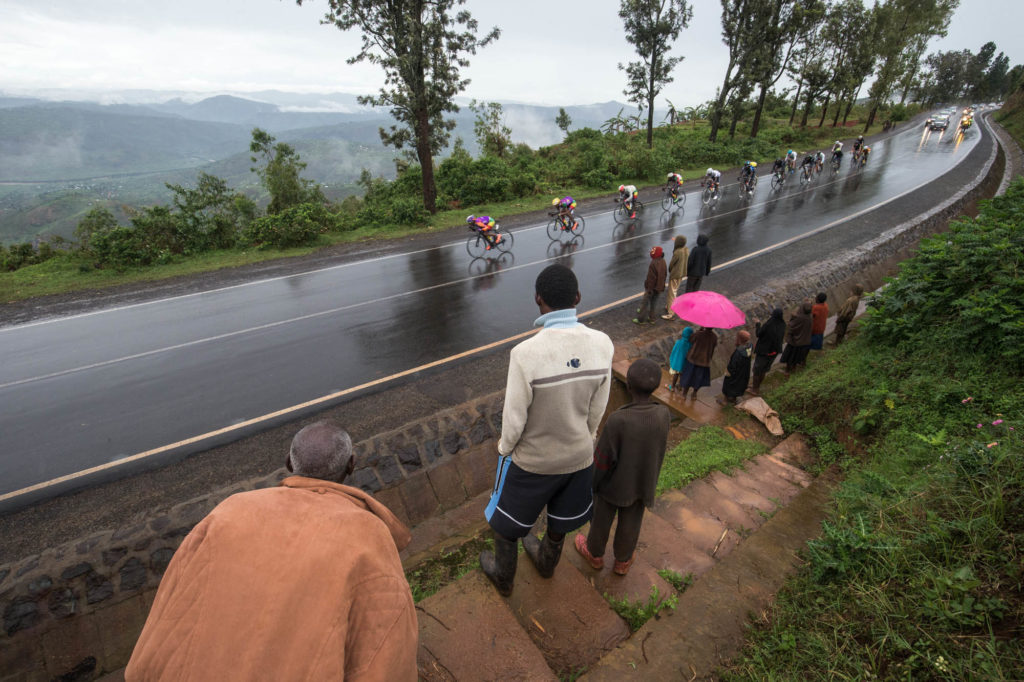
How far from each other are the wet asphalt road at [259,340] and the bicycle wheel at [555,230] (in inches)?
17.8

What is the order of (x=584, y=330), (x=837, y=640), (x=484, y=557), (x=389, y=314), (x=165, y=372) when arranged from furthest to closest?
(x=389, y=314)
(x=165, y=372)
(x=484, y=557)
(x=584, y=330)
(x=837, y=640)

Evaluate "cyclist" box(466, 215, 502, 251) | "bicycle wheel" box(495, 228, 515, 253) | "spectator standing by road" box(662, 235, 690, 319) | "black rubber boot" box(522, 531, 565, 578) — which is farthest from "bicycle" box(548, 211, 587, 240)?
"black rubber boot" box(522, 531, 565, 578)

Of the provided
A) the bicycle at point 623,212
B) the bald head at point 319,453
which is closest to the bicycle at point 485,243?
the bicycle at point 623,212

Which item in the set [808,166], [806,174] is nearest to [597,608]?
[806,174]

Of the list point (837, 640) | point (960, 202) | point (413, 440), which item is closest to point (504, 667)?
point (837, 640)

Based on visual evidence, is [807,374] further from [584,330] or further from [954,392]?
[584,330]

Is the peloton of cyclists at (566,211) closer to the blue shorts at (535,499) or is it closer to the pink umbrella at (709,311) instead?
the pink umbrella at (709,311)

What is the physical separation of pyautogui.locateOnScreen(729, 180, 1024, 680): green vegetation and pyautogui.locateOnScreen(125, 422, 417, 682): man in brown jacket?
2.21 m

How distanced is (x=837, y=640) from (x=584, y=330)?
84.6 inches

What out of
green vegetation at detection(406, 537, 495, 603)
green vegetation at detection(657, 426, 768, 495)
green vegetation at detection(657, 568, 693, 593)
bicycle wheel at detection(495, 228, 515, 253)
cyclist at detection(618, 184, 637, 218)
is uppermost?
cyclist at detection(618, 184, 637, 218)

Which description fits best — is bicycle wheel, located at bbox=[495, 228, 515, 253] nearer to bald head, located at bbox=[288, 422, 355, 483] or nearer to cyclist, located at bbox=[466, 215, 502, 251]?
cyclist, located at bbox=[466, 215, 502, 251]

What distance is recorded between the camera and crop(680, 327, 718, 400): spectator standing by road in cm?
632

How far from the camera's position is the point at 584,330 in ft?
8.64

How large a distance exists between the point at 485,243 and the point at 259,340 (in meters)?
7.07
